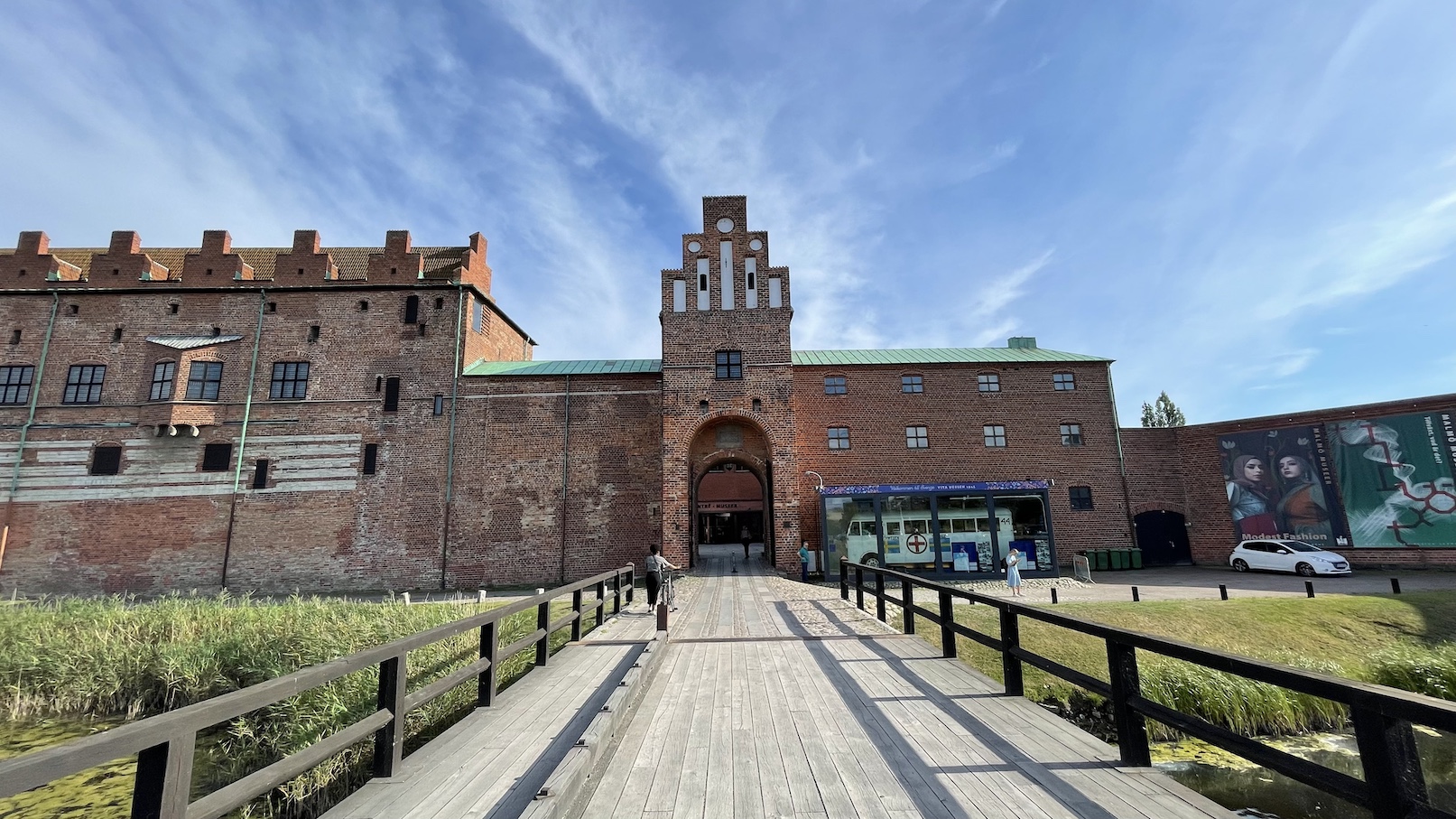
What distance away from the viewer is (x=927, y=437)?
20594 mm

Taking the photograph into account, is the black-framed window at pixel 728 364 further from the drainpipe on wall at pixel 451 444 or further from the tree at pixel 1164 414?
the tree at pixel 1164 414

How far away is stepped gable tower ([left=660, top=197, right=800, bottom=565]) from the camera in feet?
59.5

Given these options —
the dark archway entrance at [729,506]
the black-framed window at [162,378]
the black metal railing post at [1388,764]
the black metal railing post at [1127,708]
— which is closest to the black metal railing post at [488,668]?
the black metal railing post at [1127,708]

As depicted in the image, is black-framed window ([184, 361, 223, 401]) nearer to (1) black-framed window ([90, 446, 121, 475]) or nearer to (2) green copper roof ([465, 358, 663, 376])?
(1) black-framed window ([90, 446, 121, 475])

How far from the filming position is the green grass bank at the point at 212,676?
6035mm

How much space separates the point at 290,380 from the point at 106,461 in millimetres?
6142

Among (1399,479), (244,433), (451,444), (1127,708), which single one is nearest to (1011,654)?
(1127,708)

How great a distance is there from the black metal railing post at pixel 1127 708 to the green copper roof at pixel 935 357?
1719cm

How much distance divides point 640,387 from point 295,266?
1370 centimetres

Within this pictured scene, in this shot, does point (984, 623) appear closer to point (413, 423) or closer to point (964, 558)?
point (964, 558)

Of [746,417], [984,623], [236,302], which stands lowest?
[984,623]

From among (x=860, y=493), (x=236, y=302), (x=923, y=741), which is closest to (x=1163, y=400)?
(x=860, y=493)

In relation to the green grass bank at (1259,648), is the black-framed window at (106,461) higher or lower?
higher

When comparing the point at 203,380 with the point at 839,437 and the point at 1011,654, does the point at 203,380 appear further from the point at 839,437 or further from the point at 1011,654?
the point at 1011,654
